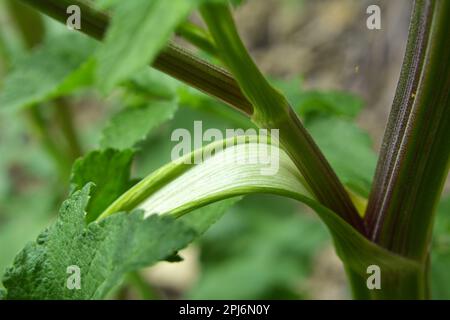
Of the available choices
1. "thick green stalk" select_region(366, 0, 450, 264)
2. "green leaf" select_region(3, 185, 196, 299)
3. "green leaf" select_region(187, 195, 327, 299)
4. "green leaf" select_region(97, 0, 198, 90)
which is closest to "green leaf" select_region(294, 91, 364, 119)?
"thick green stalk" select_region(366, 0, 450, 264)

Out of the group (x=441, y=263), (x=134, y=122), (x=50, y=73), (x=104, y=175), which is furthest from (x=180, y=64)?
(x=441, y=263)

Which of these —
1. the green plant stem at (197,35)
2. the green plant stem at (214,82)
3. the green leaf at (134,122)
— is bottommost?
the green plant stem at (214,82)

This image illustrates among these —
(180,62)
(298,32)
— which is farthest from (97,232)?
(298,32)

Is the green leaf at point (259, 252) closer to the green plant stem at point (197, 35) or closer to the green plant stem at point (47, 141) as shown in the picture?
the green plant stem at point (47, 141)

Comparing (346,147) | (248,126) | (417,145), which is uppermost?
(248,126)

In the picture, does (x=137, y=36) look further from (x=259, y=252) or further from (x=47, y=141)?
Result: (x=259, y=252)

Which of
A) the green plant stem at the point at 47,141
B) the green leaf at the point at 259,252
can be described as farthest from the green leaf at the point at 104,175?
the green leaf at the point at 259,252
